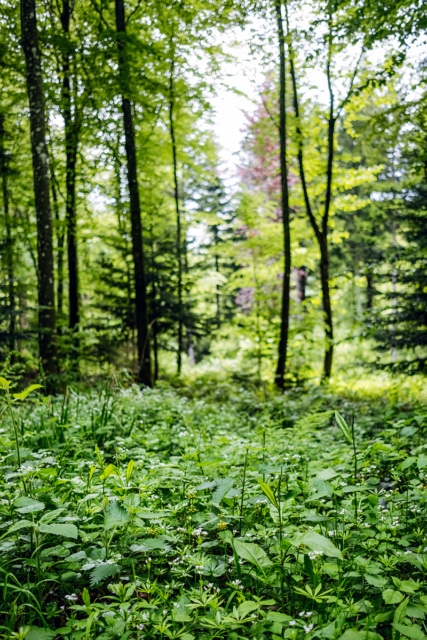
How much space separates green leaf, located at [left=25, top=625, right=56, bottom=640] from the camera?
1735 mm

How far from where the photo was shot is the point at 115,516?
2180 mm

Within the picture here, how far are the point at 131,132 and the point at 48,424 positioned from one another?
786 cm

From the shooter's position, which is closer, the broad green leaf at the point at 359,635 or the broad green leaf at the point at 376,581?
the broad green leaf at the point at 359,635

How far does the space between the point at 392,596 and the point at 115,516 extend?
1.34 meters

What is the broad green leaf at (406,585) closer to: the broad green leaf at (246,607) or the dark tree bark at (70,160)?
the broad green leaf at (246,607)

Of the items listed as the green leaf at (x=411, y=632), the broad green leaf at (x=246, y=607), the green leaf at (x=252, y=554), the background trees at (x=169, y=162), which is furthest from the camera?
the background trees at (x=169, y=162)

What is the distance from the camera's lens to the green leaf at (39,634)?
174 centimetres

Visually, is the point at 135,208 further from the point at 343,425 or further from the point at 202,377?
the point at 343,425

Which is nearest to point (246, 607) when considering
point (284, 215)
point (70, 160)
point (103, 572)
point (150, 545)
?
point (150, 545)

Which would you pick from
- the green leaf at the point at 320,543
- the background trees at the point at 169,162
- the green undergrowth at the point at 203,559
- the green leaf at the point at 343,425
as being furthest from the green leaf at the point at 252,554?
the background trees at the point at 169,162

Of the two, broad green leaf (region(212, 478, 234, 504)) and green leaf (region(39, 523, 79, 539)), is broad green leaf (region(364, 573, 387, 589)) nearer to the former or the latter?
broad green leaf (region(212, 478, 234, 504))

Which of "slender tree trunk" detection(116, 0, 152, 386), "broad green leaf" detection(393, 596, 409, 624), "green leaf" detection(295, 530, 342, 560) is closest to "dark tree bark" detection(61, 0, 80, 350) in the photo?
"slender tree trunk" detection(116, 0, 152, 386)

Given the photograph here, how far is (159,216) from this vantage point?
536 inches

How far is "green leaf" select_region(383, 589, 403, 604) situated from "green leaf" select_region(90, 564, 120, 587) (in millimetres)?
1217
